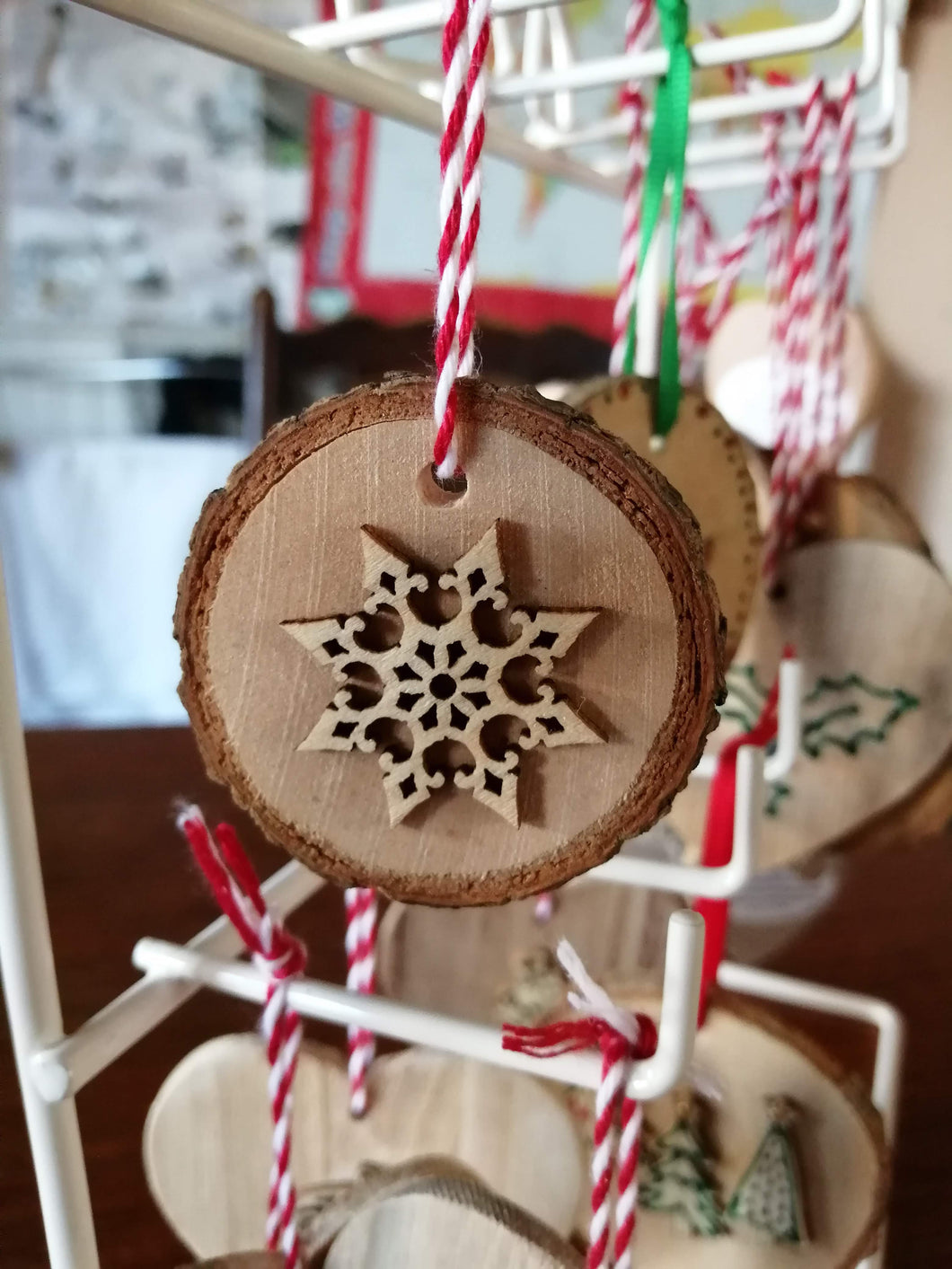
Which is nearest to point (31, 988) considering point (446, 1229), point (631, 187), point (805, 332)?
point (446, 1229)

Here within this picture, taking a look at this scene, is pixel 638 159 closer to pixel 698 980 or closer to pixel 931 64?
pixel 698 980

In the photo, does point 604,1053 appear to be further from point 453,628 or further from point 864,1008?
point 864,1008

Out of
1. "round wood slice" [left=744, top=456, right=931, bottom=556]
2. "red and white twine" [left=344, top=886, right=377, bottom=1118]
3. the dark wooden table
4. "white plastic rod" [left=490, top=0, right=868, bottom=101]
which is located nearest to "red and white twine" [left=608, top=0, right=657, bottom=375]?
"white plastic rod" [left=490, top=0, right=868, bottom=101]

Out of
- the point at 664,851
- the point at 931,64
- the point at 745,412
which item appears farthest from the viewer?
the point at 931,64

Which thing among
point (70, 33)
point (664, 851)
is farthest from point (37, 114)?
point (664, 851)

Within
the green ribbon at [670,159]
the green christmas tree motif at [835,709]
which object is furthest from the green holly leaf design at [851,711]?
the green ribbon at [670,159]

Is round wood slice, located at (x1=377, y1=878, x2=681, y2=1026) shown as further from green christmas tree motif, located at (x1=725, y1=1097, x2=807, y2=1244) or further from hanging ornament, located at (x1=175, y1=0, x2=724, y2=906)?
hanging ornament, located at (x1=175, y1=0, x2=724, y2=906)

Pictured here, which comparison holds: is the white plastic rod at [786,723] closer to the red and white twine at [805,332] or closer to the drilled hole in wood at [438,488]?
the red and white twine at [805,332]

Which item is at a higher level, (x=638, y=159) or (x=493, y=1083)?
(x=638, y=159)
